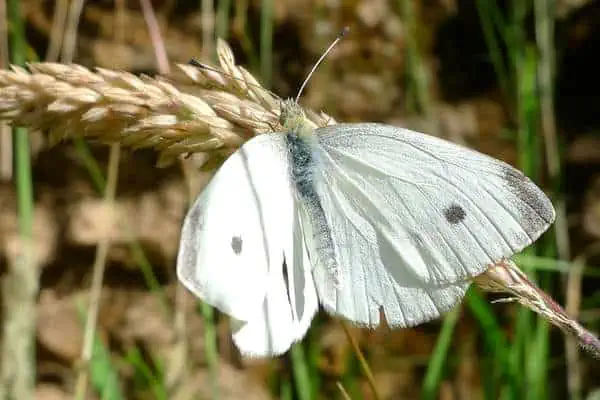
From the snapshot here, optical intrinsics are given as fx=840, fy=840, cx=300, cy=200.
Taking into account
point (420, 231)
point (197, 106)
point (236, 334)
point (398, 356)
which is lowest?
point (398, 356)

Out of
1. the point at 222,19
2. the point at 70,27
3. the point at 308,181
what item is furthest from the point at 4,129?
the point at 308,181

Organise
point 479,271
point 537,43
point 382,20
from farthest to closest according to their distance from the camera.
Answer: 1. point 382,20
2. point 537,43
3. point 479,271

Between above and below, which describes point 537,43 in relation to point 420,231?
above

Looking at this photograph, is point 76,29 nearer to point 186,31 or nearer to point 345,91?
point 186,31

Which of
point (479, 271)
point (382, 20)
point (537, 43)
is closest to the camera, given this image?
point (479, 271)

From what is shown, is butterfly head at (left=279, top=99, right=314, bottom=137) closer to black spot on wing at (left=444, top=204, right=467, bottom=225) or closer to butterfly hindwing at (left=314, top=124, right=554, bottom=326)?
butterfly hindwing at (left=314, top=124, right=554, bottom=326)

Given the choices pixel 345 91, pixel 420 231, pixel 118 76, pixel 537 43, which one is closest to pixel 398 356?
pixel 345 91
